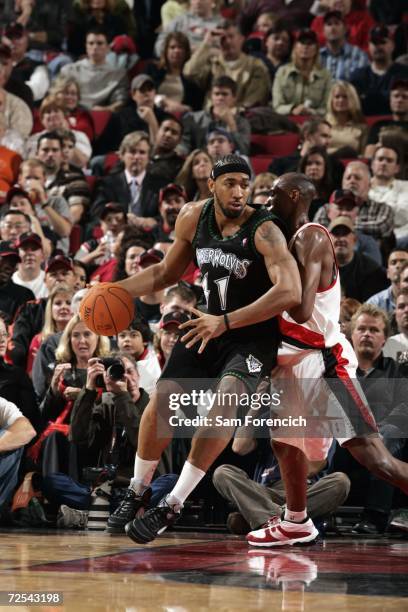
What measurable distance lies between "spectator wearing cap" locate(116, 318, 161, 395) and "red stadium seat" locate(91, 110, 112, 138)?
15.3ft

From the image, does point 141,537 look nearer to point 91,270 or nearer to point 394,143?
point 91,270

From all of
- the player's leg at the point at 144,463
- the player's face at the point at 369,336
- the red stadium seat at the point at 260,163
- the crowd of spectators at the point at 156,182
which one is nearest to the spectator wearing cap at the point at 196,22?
the crowd of spectators at the point at 156,182

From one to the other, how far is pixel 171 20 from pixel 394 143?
191 inches

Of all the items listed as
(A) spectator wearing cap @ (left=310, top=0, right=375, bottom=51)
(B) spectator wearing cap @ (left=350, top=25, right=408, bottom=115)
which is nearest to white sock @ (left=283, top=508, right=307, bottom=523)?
(B) spectator wearing cap @ (left=350, top=25, right=408, bottom=115)

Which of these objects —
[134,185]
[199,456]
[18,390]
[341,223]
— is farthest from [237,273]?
[134,185]

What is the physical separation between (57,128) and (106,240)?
7.53 feet

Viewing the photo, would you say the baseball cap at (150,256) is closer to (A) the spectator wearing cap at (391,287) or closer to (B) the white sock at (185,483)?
(A) the spectator wearing cap at (391,287)

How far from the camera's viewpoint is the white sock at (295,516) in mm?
5496

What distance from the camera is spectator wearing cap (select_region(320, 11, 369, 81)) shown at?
12453 millimetres

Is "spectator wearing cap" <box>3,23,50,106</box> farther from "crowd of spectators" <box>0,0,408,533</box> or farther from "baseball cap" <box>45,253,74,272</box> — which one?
"baseball cap" <box>45,253,74,272</box>

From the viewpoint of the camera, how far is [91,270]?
9.57 metres

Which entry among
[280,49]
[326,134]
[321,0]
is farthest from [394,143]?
[321,0]

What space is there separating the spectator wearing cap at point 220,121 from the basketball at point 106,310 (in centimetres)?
611

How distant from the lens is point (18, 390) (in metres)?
7.26
